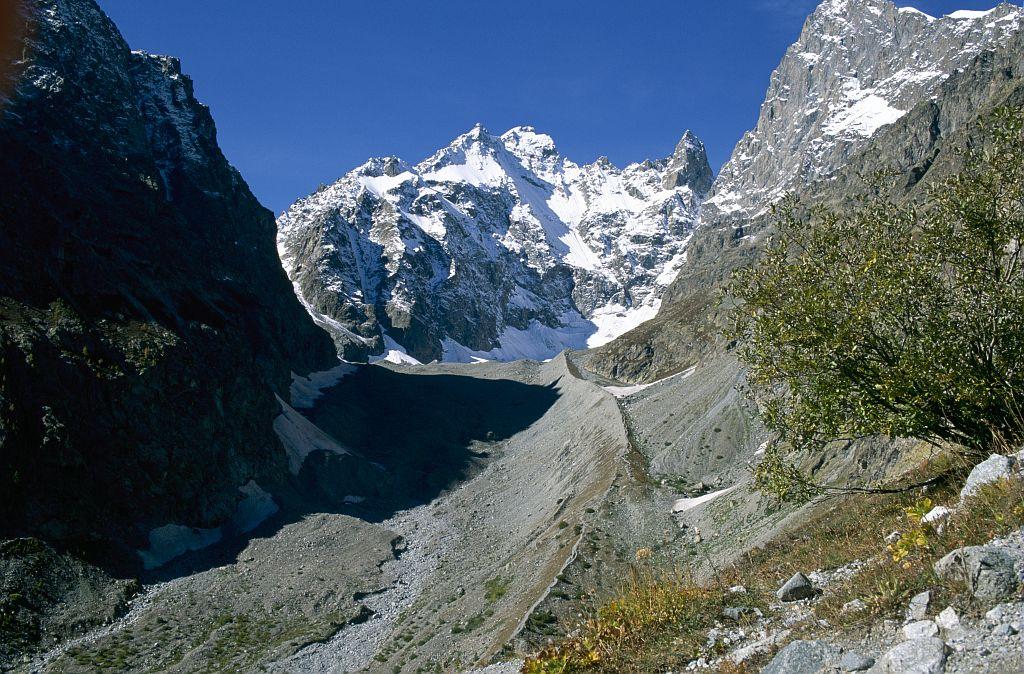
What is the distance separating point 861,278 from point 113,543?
52.1 meters

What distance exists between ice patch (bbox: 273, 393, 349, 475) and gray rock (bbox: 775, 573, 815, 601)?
72.1 m

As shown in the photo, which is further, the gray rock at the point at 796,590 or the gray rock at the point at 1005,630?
the gray rock at the point at 796,590

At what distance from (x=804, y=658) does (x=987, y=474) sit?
4771mm

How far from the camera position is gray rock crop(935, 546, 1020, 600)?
27.7 ft

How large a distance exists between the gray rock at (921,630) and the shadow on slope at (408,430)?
66.0 meters

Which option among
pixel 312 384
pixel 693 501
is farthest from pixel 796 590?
pixel 312 384

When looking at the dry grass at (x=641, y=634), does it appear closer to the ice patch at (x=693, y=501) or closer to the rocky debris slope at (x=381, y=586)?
the rocky debris slope at (x=381, y=586)

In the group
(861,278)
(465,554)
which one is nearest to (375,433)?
(465,554)

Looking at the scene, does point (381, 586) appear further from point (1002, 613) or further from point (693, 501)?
point (1002, 613)

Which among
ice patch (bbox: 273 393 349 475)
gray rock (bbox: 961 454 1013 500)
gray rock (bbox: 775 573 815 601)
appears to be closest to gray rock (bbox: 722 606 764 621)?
gray rock (bbox: 775 573 815 601)

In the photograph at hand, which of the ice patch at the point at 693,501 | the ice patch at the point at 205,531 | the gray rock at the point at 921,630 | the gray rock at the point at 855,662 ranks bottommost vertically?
the ice patch at the point at 693,501

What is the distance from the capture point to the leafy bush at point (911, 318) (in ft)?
Answer: 44.4

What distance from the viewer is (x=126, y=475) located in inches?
2205

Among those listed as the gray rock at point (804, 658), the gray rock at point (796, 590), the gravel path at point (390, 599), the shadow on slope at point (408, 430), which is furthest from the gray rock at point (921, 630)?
the shadow on slope at point (408, 430)
